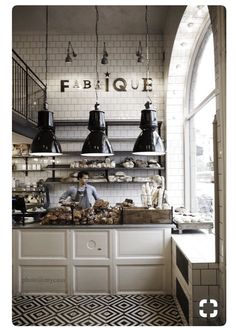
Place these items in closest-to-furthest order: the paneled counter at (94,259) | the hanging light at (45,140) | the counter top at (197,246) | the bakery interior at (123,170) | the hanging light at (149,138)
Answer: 1. the counter top at (197,246)
2. the bakery interior at (123,170)
3. the hanging light at (149,138)
4. the hanging light at (45,140)
5. the paneled counter at (94,259)

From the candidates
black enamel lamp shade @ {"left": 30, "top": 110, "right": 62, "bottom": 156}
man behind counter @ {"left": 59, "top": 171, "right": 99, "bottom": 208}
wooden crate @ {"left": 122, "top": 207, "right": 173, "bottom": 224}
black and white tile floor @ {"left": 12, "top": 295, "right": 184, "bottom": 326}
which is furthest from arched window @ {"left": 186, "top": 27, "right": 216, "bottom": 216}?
black enamel lamp shade @ {"left": 30, "top": 110, "right": 62, "bottom": 156}

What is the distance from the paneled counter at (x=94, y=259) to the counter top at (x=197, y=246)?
1.07 ft

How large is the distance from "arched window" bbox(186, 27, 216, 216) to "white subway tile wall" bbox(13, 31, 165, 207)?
0.99 meters

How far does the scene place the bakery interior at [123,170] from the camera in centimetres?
338

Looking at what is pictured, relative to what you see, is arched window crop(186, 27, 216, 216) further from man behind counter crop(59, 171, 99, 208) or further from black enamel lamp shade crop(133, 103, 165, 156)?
man behind counter crop(59, 171, 99, 208)

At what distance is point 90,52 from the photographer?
262 inches

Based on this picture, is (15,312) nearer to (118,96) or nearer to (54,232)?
(54,232)

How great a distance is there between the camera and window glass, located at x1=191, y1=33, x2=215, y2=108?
14.4 feet

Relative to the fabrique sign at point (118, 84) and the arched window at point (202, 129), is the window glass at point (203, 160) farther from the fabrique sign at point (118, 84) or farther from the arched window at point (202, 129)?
the fabrique sign at point (118, 84)

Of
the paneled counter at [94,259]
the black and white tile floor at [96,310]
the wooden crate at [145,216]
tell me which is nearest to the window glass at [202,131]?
the wooden crate at [145,216]

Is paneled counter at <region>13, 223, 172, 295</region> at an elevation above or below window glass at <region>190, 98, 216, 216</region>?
below

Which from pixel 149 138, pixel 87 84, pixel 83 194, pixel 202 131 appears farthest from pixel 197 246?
pixel 87 84
